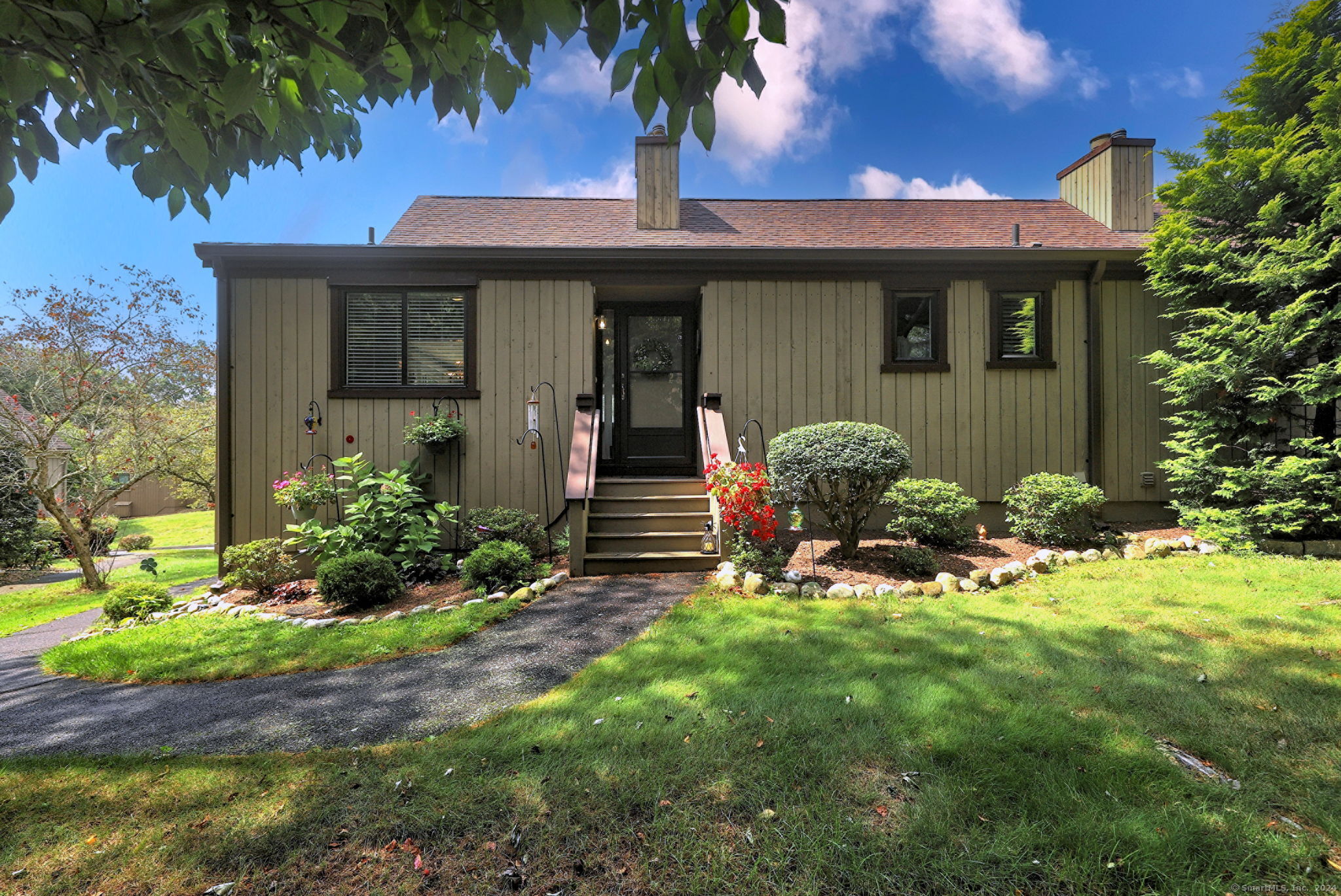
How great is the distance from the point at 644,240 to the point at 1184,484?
7.05m

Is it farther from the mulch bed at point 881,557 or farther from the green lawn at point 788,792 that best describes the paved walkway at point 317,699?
the mulch bed at point 881,557

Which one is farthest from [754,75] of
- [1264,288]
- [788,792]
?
[1264,288]

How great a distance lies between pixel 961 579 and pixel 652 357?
4.80 meters

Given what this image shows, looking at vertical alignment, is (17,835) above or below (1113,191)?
below

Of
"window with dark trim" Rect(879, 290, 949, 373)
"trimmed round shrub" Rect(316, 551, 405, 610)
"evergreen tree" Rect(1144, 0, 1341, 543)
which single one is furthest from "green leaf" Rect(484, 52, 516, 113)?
"evergreen tree" Rect(1144, 0, 1341, 543)

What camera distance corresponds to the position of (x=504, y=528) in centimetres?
555

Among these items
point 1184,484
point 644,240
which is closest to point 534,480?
point 644,240

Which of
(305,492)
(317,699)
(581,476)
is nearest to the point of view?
(317,699)

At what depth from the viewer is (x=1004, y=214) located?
8.41 meters

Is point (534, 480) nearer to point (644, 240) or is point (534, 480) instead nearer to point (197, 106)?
point (644, 240)

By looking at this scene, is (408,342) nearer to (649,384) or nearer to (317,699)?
(649,384)

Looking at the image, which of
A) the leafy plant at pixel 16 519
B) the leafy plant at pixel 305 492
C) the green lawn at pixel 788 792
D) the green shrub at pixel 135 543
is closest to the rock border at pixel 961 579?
the green lawn at pixel 788 792

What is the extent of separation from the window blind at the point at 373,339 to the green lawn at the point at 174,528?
10.5 m

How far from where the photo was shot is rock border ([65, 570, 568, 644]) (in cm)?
425
